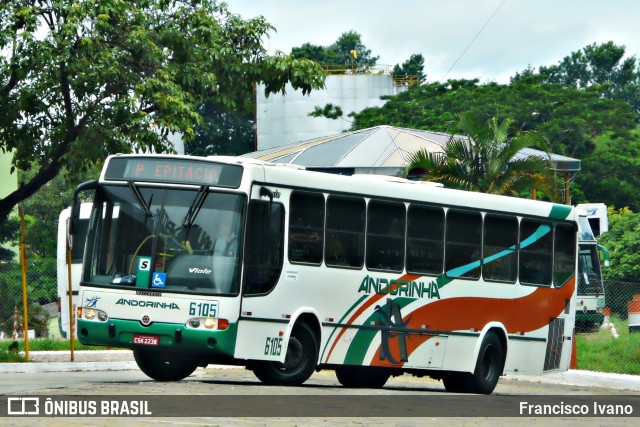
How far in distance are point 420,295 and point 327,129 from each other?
69527 mm

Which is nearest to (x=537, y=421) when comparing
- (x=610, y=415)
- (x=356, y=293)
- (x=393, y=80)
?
(x=610, y=415)

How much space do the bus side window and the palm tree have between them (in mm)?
13913


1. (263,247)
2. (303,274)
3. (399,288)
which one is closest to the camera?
(263,247)

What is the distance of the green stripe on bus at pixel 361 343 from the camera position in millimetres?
18375

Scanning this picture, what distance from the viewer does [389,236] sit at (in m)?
19.1

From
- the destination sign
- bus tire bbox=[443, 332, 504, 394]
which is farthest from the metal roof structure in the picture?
the destination sign

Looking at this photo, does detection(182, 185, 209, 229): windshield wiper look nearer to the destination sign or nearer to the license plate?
the destination sign

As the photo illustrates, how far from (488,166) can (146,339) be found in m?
16.1

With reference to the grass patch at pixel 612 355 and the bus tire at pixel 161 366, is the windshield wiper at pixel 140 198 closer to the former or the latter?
the bus tire at pixel 161 366

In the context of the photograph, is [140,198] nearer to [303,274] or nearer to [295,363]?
[303,274]

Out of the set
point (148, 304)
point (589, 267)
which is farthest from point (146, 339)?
point (589, 267)

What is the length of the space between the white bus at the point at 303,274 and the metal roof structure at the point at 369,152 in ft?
61.8

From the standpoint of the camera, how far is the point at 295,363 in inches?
693

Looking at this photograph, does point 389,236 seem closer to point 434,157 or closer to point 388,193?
point 388,193
